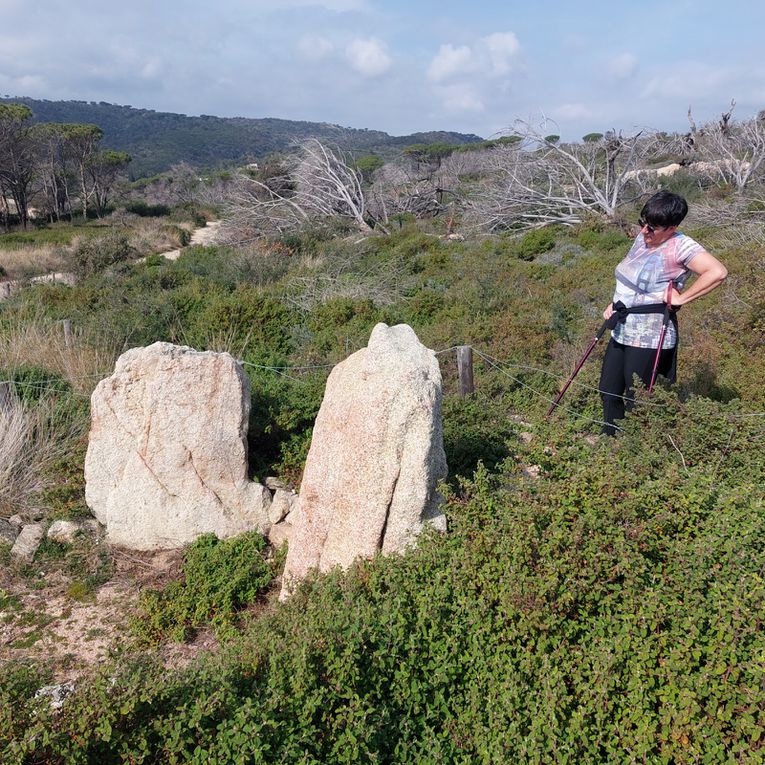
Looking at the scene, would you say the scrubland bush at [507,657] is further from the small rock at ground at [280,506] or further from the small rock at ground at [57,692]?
the small rock at ground at [280,506]

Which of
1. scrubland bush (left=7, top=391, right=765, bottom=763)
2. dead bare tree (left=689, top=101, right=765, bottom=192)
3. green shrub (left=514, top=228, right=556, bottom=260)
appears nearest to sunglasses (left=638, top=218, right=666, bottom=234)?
scrubland bush (left=7, top=391, right=765, bottom=763)

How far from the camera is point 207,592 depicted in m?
4.08

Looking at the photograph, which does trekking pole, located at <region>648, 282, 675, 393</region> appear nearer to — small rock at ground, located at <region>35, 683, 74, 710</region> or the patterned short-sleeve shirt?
the patterned short-sleeve shirt

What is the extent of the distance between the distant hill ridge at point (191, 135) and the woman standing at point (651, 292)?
275 ft

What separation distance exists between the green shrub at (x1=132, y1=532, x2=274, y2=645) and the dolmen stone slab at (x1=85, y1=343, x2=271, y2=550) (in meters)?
0.30

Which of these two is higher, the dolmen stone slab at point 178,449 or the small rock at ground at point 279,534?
the dolmen stone slab at point 178,449

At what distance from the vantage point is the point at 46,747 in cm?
218

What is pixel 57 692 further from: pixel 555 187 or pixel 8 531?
pixel 555 187

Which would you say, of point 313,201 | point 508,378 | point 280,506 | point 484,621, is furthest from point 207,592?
point 313,201

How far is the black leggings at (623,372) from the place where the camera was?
4.28m

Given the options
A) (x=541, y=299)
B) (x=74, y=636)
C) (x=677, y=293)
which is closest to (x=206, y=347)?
(x=74, y=636)

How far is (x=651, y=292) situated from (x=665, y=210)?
57 centimetres

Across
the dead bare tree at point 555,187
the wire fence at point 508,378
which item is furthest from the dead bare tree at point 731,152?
the wire fence at point 508,378

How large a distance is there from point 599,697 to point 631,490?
1174 mm
